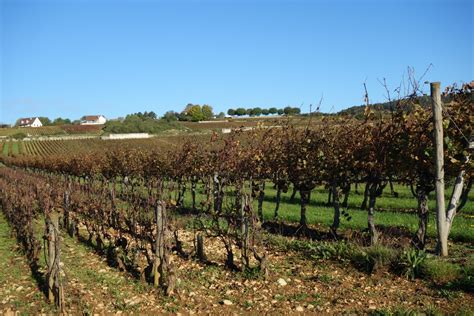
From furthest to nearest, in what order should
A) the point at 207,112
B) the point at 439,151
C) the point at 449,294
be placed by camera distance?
the point at 207,112 < the point at 439,151 < the point at 449,294

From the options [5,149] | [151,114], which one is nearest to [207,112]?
[151,114]

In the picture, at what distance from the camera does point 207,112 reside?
12719 cm

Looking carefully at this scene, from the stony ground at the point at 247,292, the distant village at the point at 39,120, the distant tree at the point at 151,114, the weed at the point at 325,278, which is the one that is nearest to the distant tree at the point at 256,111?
the distant tree at the point at 151,114

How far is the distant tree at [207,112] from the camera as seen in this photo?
4906 inches

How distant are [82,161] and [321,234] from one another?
24991 mm

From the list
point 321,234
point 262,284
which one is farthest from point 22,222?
point 321,234

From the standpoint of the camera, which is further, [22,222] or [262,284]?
[22,222]

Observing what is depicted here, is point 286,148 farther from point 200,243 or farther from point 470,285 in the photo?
point 470,285

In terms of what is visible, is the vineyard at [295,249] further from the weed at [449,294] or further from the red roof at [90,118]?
the red roof at [90,118]

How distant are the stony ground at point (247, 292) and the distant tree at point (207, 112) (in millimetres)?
116645

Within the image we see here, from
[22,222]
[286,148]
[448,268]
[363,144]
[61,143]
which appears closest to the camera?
[448,268]

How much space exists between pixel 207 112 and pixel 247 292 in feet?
402

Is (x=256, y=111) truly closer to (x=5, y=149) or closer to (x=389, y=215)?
(x=5, y=149)

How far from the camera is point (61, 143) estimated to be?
7281 centimetres
